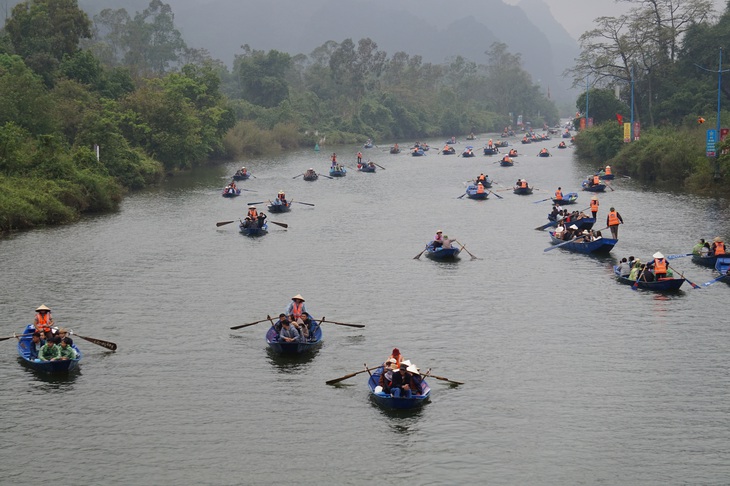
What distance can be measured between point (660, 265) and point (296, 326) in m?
14.9

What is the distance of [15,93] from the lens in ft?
212

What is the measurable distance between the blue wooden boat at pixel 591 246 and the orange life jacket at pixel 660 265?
618 cm

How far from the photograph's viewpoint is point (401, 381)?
77.3 feet

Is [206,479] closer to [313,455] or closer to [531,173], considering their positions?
[313,455]

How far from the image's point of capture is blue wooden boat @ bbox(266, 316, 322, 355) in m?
27.6

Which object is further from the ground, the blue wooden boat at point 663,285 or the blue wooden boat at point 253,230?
the blue wooden boat at point 253,230

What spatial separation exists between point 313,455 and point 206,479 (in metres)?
2.52

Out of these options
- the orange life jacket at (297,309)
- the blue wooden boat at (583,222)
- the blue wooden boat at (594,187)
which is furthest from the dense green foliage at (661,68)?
the orange life jacket at (297,309)

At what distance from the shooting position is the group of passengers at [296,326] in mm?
27781

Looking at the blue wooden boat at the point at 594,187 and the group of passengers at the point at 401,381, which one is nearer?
the group of passengers at the point at 401,381

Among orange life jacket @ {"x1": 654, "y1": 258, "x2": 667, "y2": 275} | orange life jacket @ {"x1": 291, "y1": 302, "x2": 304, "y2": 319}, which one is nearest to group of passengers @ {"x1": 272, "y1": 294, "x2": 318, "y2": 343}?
orange life jacket @ {"x1": 291, "y1": 302, "x2": 304, "y2": 319}

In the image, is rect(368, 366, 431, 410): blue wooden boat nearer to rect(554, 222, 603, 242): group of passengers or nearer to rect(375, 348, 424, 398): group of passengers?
rect(375, 348, 424, 398): group of passengers

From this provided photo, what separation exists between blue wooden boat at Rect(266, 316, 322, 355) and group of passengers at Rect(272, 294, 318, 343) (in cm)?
8

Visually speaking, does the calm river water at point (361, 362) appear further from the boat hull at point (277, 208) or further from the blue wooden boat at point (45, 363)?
the boat hull at point (277, 208)
